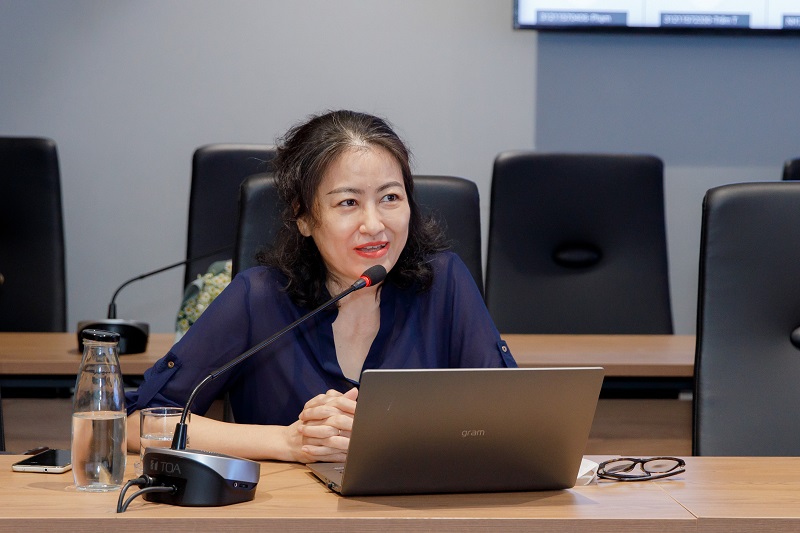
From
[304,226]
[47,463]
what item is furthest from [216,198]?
[47,463]

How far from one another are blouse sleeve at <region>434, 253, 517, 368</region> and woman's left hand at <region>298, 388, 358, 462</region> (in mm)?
380

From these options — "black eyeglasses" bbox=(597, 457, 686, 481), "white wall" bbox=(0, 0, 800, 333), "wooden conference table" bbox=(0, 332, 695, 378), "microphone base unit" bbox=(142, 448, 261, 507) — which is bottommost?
"wooden conference table" bbox=(0, 332, 695, 378)

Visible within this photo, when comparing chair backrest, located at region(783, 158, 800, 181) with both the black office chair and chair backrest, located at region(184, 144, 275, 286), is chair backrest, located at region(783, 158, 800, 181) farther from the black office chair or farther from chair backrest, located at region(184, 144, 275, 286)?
chair backrest, located at region(184, 144, 275, 286)

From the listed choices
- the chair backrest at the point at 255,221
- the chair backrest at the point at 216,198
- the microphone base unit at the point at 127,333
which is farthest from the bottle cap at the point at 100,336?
the chair backrest at the point at 216,198

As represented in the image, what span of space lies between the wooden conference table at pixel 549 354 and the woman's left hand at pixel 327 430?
705 mm

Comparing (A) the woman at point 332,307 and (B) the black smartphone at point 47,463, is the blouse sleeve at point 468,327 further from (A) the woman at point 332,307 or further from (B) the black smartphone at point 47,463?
(B) the black smartphone at point 47,463

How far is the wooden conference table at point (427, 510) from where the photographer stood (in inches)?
39.3

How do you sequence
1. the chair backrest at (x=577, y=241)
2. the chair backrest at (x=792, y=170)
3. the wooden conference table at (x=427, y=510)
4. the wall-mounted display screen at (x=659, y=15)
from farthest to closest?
the wall-mounted display screen at (x=659, y=15) → the chair backrest at (x=792, y=170) → the chair backrest at (x=577, y=241) → the wooden conference table at (x=427, y=510)

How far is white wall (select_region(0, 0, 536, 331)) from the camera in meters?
3.05

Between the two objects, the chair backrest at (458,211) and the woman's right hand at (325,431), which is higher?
the chair backrest at (458,211)

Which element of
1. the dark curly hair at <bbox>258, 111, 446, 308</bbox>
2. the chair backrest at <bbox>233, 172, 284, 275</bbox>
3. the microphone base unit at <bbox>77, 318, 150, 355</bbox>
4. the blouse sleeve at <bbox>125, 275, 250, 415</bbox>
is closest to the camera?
the blouse sleeve at <bbox>125, 275, 250, 415</bbox>

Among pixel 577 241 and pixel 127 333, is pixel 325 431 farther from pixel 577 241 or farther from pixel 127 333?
pixel 577 241

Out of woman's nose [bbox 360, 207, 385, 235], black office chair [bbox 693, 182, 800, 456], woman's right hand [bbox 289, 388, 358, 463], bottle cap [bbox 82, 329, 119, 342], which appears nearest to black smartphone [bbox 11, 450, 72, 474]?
bottle cap [bbox 82, 329, 119, 342]

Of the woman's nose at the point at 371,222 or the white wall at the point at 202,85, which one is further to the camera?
the white wall at the point at 202,85
